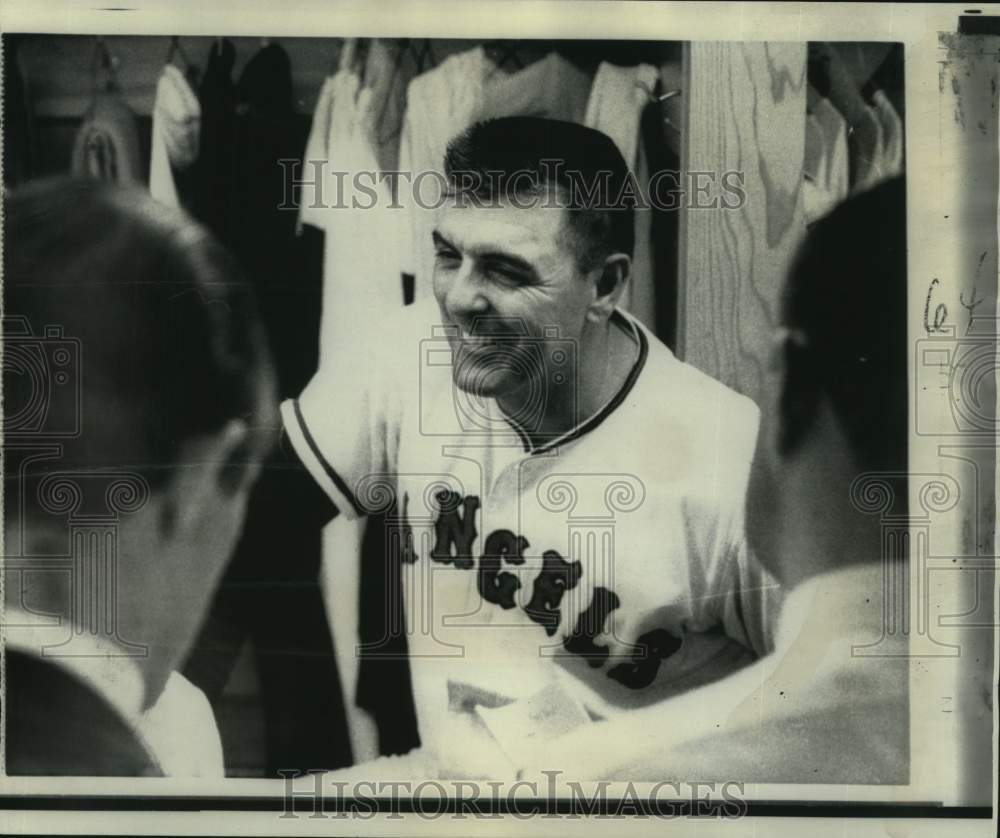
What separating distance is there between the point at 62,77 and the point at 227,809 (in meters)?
1.71

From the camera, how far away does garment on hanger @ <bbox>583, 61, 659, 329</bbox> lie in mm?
2012

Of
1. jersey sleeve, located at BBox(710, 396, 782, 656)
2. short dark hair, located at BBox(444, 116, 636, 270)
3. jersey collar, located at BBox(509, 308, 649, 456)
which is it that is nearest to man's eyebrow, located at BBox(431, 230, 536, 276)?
short dark hair, located at BBox(444, 116, 636, 270)

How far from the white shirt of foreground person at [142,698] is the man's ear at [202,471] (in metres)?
0.34

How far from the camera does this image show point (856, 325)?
2.02 m

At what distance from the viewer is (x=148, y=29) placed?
6.65 feet

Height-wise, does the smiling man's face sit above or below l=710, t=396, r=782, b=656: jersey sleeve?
above

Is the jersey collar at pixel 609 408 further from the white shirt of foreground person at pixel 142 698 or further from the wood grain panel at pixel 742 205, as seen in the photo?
the white shirt of foreground person at pixel 142 698

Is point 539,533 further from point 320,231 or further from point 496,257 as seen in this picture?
Answer: point 320,231

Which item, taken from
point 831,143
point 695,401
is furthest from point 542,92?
point 695,401

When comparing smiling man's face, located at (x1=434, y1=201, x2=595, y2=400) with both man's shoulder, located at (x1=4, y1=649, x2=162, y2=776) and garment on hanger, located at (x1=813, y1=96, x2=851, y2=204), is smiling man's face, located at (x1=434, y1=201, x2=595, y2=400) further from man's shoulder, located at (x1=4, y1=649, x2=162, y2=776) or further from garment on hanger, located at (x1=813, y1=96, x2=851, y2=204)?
man's shoulder, located at (x1=4, y1=649, x2=162, y2=776)

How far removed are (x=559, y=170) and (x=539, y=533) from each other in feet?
2.70

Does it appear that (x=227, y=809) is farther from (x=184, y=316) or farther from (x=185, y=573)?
(x=184, y=316)
